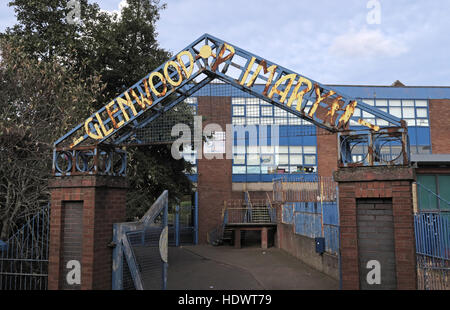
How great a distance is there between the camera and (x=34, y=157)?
871 centimetres

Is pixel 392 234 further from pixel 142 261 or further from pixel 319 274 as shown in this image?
pixel 319 274

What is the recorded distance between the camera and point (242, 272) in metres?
12.9

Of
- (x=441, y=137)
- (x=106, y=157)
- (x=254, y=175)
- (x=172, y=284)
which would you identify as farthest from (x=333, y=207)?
(x=441, y=137)

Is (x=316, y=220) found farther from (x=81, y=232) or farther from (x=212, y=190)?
(x=212, y=190)

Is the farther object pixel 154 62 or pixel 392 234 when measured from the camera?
pixel 154 62

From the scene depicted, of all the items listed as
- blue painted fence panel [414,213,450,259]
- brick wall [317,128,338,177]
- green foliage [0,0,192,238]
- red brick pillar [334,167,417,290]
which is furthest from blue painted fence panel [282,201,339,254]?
brick wall [317,128,338,177]

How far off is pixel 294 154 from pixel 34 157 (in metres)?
19.2

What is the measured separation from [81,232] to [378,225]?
15.9 ft

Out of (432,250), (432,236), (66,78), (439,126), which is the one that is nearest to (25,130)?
(66,78)

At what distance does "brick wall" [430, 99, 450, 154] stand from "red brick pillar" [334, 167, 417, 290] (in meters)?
26.1

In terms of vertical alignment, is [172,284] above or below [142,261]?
below

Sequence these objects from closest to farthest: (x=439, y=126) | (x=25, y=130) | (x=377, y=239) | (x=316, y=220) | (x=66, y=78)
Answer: (x=377, y=239) → (x=25, y=130) → (x=66, y=78) → (x=316, y=220) → (x=439, y=126)

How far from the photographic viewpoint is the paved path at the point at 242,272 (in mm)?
10648

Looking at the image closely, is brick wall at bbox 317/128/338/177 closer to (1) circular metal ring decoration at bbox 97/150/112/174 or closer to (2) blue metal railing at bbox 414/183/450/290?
(2) blue metal railing at bbox 414/183/450/290
